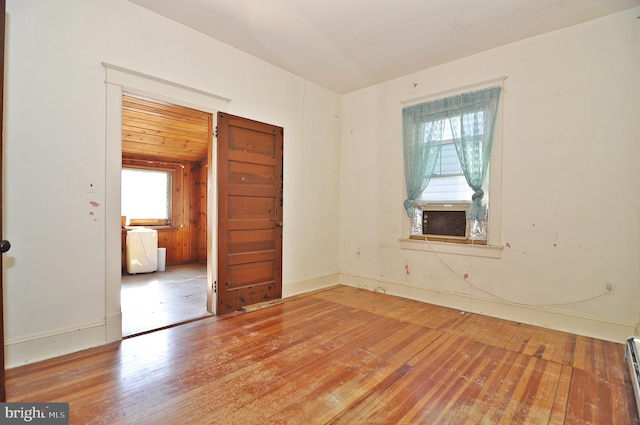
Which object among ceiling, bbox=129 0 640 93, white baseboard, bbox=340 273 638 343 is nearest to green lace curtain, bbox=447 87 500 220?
ceiling, bbox=129 0 640 93

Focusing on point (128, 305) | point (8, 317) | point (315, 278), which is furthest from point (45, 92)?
point (315, 278)

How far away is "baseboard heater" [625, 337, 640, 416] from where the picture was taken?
6.28 ft

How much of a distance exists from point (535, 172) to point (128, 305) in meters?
4.81

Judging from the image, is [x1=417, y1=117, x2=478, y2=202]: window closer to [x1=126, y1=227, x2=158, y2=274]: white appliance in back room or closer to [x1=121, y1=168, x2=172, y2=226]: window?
[x1=126, y1=227, x2=158, y2=274]: white appliance in back room

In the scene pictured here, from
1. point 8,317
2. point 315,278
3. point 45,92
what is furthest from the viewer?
point 315,278

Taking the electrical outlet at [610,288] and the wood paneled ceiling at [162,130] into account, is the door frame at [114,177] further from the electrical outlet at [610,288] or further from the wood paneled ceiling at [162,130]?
the electrical outlet at [610,288]

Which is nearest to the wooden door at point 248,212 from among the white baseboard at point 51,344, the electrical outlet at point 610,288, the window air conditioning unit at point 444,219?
the white baseboard at point 51,344

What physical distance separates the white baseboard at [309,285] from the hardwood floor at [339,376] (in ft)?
3.17

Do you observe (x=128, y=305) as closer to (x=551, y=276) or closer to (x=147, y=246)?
(x=147, y=246)

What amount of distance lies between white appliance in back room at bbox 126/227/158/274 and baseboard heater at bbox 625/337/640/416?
20.5ft

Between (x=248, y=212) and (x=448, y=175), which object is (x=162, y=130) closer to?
(x=248, y=212)

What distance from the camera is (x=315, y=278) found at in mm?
4586

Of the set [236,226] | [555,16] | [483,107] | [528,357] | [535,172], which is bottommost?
[528,357]

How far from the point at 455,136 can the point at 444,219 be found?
103 cm
